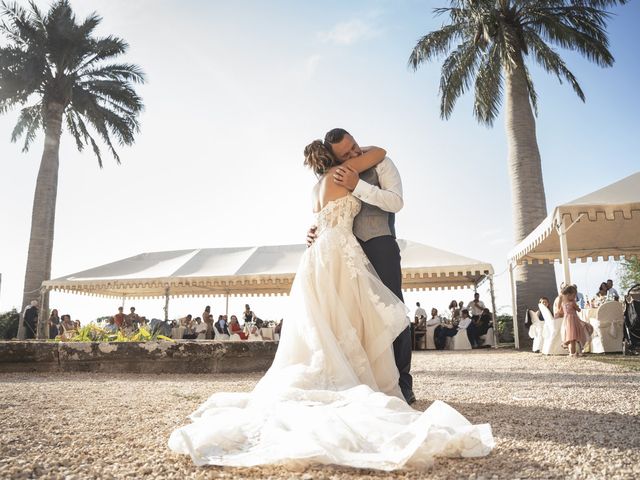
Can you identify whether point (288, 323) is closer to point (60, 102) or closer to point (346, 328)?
point (346, 328)

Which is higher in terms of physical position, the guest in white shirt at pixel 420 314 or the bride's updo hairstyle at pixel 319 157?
the bride's updo hairstyle at pixel 319 157

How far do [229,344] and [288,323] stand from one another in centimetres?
283

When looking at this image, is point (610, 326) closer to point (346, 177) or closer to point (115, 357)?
point (346, 177)

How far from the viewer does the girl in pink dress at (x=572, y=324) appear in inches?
309

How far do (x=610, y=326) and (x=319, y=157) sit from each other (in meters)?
7.85

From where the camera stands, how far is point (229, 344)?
562 cm

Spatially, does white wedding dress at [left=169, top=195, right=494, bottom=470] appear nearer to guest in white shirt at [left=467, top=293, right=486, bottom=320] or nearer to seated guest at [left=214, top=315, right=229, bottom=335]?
seated guest at [left=214, top=315, right=229, bottom=335]

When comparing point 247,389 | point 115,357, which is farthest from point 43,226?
point 247,389

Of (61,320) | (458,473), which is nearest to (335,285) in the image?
(458,473)

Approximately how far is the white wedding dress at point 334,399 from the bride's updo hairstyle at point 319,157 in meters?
0.32

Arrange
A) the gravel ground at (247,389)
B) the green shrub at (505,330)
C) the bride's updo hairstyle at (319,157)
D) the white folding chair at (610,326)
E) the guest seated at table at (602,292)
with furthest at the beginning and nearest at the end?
the green shrub at (505,330) → the guest seated at table at (602,292) → the white folding chair at (610,326) → the bride's updo hairstyle at (319,157) → the gravel ground at (247,389)

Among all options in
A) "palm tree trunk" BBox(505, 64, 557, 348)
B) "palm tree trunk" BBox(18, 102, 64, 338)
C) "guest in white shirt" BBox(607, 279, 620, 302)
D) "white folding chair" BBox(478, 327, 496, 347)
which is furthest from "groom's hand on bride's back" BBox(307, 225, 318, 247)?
"palm tree trunk" BBox(18, 102, 64, 338)

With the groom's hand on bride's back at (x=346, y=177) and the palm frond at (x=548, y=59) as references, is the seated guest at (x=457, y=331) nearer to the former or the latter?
the palm frond at (x=548, y=59)

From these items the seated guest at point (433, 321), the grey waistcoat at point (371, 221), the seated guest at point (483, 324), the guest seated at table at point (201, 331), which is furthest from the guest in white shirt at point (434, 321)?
the grey waistcoat at point (371, 221)
